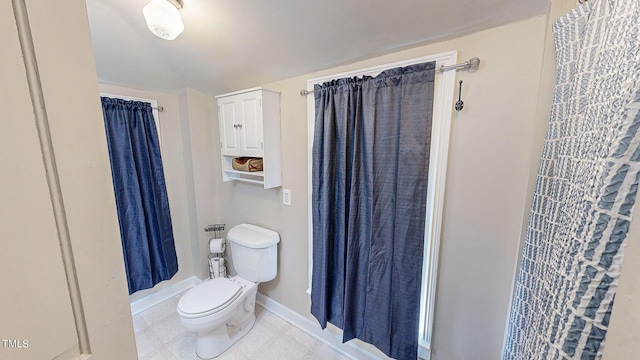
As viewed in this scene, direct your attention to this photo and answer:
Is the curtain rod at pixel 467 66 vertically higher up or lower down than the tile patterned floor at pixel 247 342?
higher up

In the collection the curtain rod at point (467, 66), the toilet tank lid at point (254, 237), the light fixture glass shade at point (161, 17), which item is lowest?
the toilet tank lid at point (254, 237)

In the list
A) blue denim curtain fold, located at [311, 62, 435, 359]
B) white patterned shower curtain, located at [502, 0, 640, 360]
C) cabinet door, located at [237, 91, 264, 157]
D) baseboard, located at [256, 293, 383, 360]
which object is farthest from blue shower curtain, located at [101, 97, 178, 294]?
white patterned shower curtain, located at [502, 0, 640, 360]

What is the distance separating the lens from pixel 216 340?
1.65 metres

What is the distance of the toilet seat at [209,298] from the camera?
1512mm

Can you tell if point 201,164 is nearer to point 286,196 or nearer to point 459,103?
point 286,196

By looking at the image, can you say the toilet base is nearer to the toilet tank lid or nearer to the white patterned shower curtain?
the toilet tank lid

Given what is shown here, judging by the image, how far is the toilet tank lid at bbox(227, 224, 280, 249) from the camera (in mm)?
1804

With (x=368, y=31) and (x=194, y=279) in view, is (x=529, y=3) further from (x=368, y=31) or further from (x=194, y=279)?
(x=194, y=279)

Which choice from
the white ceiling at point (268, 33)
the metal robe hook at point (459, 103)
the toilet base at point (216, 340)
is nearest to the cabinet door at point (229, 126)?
the white ceiling at point (268, 33)

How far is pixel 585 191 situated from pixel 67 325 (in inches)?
43.6

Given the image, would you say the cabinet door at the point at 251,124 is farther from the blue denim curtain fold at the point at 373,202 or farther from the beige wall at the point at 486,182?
the beige wall at the point at 486,182

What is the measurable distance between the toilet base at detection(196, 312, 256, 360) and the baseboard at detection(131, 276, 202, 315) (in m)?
0.82

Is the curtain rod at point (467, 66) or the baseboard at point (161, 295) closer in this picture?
the curtain rod at point (467, 66)

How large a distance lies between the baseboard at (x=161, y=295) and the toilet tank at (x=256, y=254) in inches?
35.7
